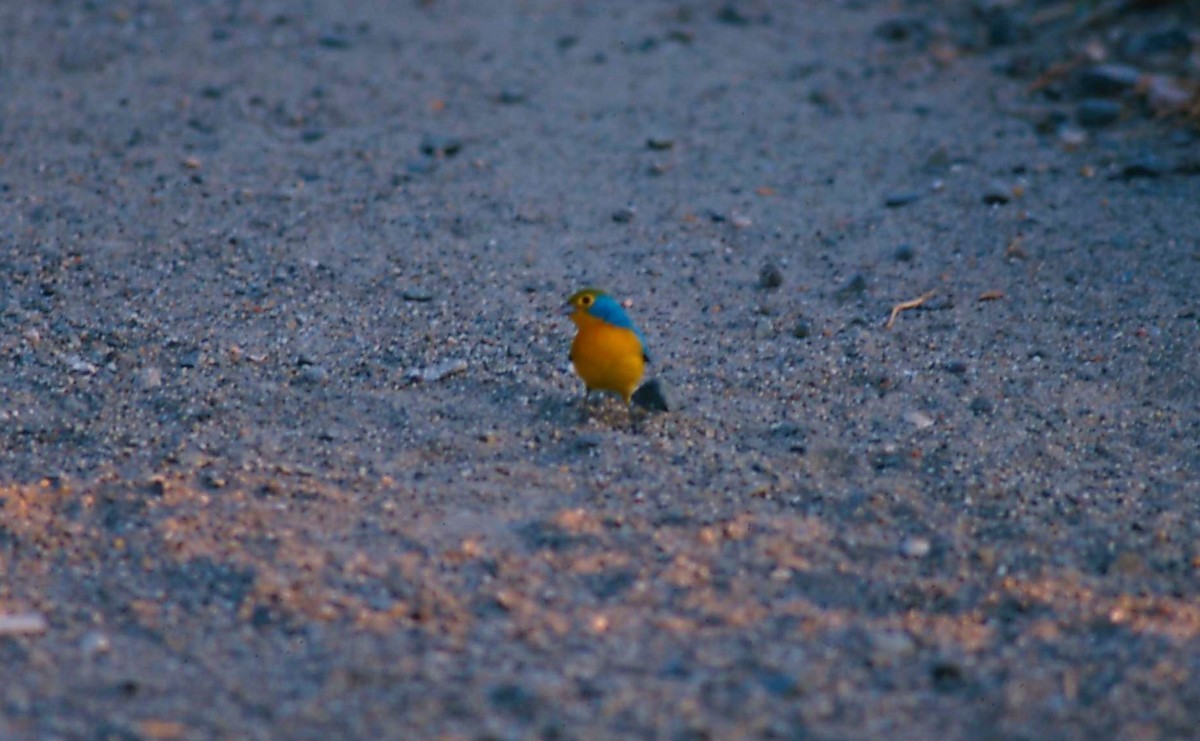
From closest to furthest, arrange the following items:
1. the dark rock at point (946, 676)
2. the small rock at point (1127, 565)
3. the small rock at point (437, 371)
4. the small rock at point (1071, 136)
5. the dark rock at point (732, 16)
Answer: the dark rock at point (946, 676) < the small rock at point (1127, 565) < the small rock at point (437, 371) < the small rock at point (1071, 136) < the dark rock at point (732, 16)

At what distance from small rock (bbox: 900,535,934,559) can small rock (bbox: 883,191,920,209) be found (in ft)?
7.98

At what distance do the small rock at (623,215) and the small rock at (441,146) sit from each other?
96 centimetres

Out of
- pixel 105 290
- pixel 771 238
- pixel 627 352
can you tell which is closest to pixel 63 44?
pixel 105 290

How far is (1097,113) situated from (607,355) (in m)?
3.45

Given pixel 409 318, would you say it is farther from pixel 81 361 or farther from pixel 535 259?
pixel 81 361

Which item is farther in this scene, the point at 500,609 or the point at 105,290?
the point at 105,290

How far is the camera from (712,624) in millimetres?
3088

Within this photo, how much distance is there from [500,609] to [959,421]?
5.26ft

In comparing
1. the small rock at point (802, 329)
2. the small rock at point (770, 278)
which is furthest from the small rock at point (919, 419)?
the small rock at point (770, 278)

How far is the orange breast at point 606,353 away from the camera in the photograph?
12.4 ft

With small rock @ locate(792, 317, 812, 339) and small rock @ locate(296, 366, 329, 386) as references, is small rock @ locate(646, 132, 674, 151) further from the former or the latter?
small rock @ locate(296, 366, 329, 386)

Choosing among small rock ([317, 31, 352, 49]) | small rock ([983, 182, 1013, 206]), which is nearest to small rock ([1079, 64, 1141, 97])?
small rock ([983, 182, 1013, 206])

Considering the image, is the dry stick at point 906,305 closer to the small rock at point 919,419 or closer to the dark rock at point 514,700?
the small rock at point 919,419

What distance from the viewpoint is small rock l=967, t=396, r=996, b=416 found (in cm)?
410
